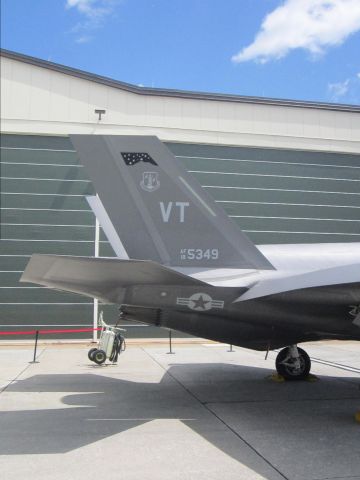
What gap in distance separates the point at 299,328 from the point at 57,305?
539 inches

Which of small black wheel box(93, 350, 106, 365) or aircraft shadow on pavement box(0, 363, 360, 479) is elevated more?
aircraft shadow on pavement box(0, 363, 360, 479)

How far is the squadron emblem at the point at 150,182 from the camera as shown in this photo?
6309mm

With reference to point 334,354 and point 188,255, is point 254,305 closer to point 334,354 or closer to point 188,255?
point 188,255

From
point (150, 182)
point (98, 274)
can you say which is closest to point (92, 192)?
point (150, 182)

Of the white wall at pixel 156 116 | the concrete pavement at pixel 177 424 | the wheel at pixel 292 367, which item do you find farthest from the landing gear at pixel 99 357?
the white wall at pixel 156 116

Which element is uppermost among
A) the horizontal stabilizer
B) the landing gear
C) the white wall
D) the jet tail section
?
the white wall

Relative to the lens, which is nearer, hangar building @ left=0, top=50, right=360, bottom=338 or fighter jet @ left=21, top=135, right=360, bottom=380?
fighter jet @ left=21, top=135, right=360, bottom=380

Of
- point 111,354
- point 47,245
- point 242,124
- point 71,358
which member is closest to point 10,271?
point 47,245

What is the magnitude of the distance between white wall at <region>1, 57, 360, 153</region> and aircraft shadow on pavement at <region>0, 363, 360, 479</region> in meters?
12.8

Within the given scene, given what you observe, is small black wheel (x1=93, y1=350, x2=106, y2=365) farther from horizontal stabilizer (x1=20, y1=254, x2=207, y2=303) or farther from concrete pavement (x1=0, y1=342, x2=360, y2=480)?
horizontal stabilizer (x1=20, y1=254, x2=207, y2=303)

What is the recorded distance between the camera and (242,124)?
1986cm

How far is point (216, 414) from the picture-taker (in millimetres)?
5809

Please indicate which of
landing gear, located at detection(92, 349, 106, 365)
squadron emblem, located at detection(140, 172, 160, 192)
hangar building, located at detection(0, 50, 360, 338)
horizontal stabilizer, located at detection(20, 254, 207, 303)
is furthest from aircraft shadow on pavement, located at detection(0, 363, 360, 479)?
hangar building, located at detection(0, 50, 360, 338)

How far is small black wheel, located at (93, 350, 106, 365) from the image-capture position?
1029 centimetres
